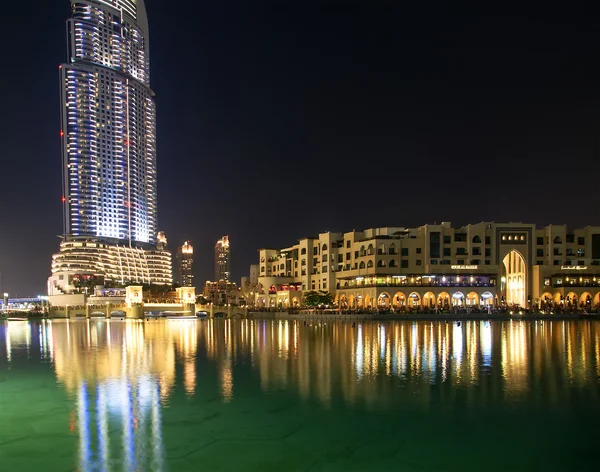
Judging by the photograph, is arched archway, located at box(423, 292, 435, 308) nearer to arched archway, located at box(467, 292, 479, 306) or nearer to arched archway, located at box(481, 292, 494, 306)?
arched archway, located at box(467, 292, 479, 306)

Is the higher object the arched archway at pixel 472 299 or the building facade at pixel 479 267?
the building facade at pixel 479 267

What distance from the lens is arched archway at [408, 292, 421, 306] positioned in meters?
105

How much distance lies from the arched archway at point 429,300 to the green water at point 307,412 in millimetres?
64511

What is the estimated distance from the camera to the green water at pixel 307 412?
1628cm

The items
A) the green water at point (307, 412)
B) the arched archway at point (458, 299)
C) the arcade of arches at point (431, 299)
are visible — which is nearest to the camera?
the green water at point (307, 412)

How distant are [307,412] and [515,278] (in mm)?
97230

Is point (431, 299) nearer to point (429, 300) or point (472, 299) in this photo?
point (429, 300)

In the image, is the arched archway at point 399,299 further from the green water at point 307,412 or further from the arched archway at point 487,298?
the green water at point 307,412

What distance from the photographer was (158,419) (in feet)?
67.6

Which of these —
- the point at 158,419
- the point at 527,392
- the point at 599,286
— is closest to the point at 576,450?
the point at 527,392

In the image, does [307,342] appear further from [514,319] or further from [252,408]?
[514,319]

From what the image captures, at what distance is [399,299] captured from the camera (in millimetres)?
106312

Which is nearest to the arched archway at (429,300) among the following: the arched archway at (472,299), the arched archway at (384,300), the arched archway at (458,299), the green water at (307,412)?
the arched archway at (458,299)

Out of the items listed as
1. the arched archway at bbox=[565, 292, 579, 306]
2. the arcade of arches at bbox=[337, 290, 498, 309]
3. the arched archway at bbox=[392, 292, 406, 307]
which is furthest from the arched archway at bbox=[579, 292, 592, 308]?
the arched archway at bbox=[392, 292, 406, 307]
